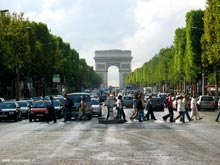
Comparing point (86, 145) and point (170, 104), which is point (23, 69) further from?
point (86, 145)

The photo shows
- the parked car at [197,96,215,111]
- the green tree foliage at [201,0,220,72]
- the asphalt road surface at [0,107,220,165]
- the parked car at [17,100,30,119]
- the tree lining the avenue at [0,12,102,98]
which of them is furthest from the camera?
the tree lining the avenue at [0,12,102,98]

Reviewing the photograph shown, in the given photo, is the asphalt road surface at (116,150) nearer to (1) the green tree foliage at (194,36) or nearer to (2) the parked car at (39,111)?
(2) the parked car at (39,111)

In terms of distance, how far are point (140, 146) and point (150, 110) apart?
81.6ft

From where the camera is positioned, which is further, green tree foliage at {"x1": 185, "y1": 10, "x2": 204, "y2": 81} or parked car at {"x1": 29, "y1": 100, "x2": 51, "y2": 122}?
green tree foliage at {"x1": 185, "y1": 10, "x2": 204, "y2": 81}

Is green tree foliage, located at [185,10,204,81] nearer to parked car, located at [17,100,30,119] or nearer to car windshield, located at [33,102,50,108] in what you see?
parked car, located at [17,100,30,119]

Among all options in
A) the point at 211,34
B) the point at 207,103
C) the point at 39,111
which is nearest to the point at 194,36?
the point at 211,34

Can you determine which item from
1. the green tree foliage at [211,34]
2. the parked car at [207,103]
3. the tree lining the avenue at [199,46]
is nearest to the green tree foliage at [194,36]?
the tree lining the avenue at [199,46]

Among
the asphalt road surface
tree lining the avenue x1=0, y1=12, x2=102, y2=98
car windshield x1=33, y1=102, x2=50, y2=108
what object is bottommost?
the asphalt road surface

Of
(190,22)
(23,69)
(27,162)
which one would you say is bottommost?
(27,162)

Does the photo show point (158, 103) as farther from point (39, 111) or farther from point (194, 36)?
point (39, 111)

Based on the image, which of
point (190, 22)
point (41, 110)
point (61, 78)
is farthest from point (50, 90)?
point (41, 110)

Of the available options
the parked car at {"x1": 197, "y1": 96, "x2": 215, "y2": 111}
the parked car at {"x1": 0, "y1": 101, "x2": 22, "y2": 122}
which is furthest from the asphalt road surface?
the parked car at {"x1": 197, "y1": 96, "x2": 215, "y2": 111}

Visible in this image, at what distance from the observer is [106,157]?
19.1m

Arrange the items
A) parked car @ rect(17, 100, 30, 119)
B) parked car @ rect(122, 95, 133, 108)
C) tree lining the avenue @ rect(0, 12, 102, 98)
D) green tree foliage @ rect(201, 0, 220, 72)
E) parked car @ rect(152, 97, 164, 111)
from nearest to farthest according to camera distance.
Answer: parked car @ rect(17, 100, 30, 119), green tree foliage @ rect(201, 0, 220, 72), parked car @ rect(152, 97, 164, 111), tree lining the avenue @ rect(0, 12, 102, 98), parked car @ rect(122, 95, 133, 108)
